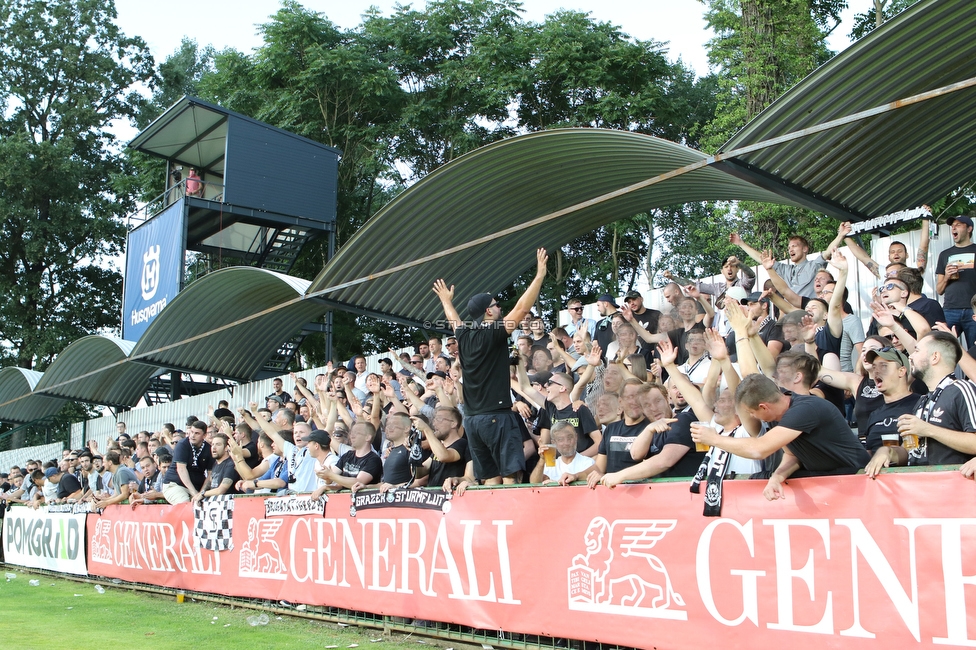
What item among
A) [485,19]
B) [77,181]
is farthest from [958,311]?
[77,181]

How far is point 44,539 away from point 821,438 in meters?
14.2

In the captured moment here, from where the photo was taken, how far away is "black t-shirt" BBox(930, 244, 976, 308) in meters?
8.58

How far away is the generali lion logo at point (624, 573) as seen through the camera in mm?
5703

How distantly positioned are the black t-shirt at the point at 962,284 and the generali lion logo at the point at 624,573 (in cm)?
462

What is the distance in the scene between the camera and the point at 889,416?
18.8ft

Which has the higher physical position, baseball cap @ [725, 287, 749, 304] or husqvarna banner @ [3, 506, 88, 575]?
baseball cap @ [725, 287, 749, 304]

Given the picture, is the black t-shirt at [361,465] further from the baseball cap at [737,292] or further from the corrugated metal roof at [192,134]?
the corrugated metal roof at [192,134]

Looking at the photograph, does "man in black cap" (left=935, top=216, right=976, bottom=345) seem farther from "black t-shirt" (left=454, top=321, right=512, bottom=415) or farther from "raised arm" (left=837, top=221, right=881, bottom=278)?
"black t-shirt" (left=454, top=321, right=512, bottom=415)

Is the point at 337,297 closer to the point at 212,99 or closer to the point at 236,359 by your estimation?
the point at 236,359

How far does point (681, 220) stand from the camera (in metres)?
30.5

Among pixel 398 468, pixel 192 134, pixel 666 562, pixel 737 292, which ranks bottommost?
pixel 666 562

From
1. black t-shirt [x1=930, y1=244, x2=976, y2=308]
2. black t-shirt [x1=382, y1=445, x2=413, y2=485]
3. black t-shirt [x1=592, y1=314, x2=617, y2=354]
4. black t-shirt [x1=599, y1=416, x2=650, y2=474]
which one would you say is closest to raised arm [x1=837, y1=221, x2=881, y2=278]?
black t-shirt [x1=930, y1=244, x2=976, y2=308]

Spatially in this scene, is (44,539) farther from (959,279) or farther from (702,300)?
(959,279)

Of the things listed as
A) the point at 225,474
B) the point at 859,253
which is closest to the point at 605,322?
the point at 859,253
